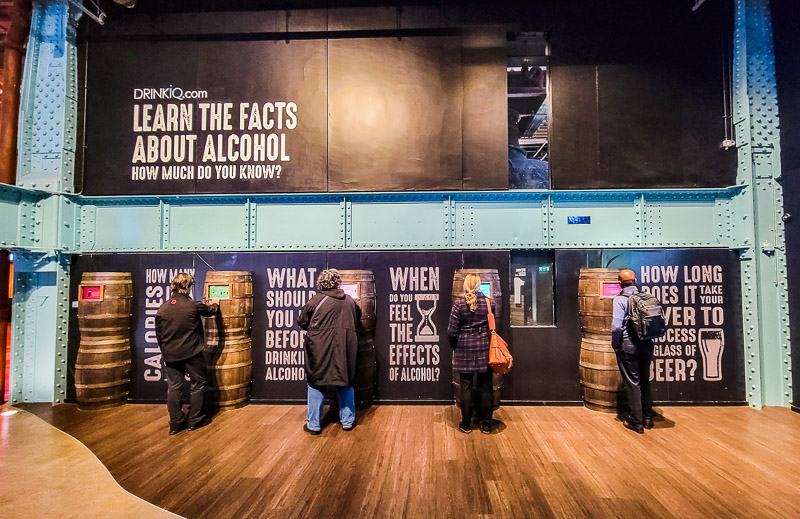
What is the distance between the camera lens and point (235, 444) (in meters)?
4.10

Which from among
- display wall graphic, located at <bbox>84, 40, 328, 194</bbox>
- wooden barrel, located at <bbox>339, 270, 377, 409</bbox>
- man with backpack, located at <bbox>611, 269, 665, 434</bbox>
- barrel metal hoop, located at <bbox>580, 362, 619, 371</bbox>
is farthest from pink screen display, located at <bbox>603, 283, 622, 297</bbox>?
display wall graphic, located at <bbox>84, 40, 328, 194</bbox>

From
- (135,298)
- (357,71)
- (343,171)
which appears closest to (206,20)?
(357,71)

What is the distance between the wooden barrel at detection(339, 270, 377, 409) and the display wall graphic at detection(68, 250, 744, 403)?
0.33m

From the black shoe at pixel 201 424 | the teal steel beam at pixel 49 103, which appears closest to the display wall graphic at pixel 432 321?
the black shoe at pixel 201 424

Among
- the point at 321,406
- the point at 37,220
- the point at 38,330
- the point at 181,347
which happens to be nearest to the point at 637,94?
the point at 321,406

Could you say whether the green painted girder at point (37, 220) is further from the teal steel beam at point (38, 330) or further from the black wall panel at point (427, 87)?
the black wall panel at point (427, 87)

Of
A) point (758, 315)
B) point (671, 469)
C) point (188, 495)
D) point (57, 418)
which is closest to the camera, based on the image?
point (188, 495)

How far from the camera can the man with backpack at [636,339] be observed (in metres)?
4.27

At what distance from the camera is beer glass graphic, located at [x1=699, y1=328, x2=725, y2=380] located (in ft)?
17.5

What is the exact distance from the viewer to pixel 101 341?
5277 mm

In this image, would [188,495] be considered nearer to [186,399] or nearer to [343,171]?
[186,399]

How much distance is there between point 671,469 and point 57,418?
767 cm

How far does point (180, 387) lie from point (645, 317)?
232 inches

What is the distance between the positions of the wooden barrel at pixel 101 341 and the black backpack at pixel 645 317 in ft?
23.7
